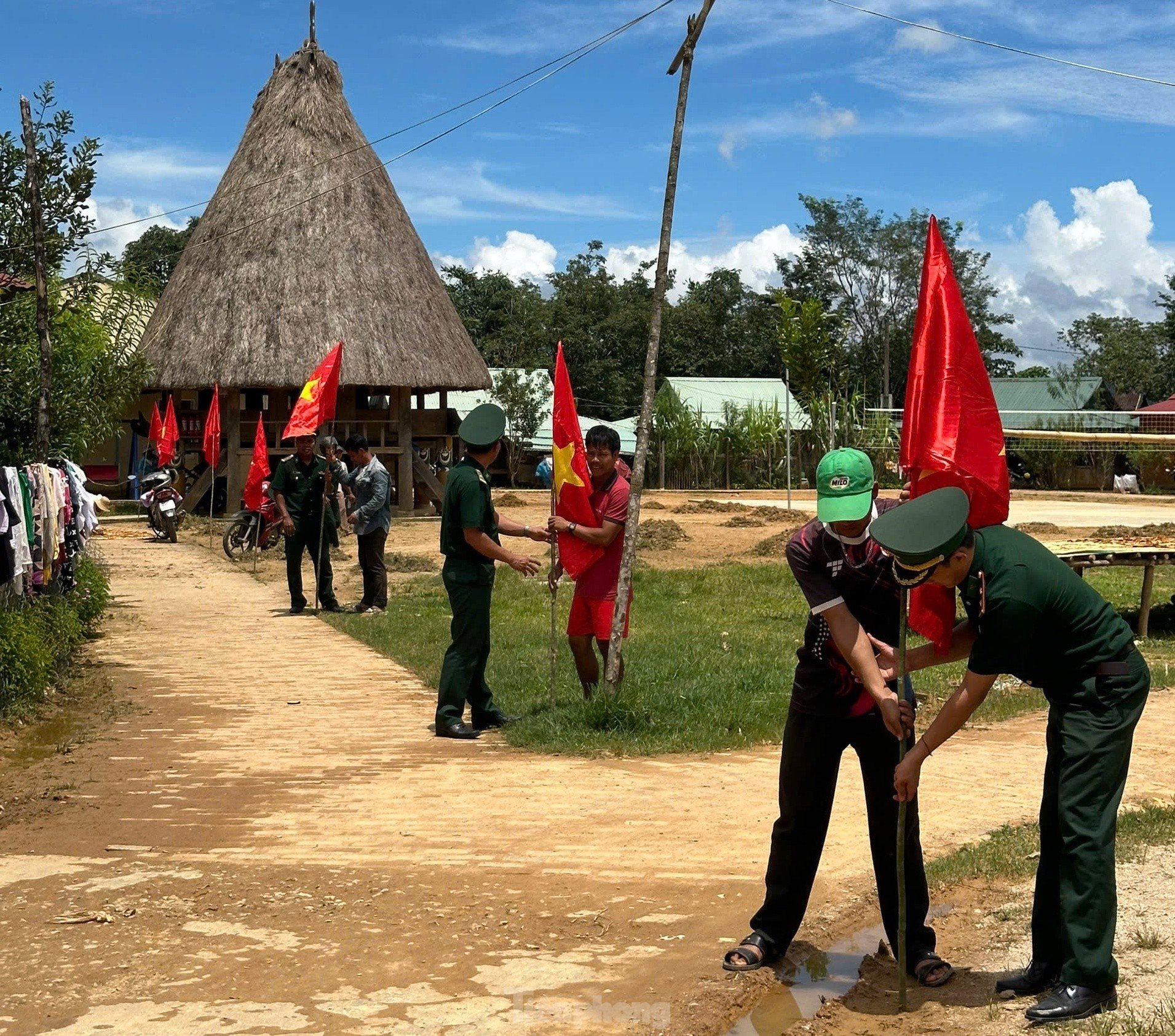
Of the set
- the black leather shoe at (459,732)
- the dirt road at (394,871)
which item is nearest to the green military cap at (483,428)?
the black leather shoe at (459,732)

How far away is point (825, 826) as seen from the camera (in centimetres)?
490

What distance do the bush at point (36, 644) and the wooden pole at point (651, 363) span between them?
389cm

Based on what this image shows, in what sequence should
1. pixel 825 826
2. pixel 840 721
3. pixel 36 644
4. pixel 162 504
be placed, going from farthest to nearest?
pixel 162 504, pixel 36 644, pixel 825 826, pixel 840 721

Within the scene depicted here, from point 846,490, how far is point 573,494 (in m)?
4.32

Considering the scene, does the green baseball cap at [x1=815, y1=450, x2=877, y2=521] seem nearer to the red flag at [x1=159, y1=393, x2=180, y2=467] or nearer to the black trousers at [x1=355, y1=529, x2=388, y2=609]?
the black trousers at [x1=355, y1=529, x2=388, y2=609]

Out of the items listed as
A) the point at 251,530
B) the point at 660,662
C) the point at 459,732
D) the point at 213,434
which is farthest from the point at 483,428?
the point at 213,434

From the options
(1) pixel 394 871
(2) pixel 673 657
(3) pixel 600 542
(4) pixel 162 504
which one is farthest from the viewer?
(4) pixel 162 504

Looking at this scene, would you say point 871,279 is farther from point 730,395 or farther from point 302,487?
point 302,487

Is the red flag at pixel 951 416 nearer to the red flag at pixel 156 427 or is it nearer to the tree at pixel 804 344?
the red flag at pixel 156 427

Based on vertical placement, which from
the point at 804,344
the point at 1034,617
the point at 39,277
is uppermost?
the point at 804,344

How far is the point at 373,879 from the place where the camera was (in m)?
5.82

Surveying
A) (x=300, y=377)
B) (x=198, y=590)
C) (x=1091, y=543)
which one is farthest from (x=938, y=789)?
(x=300, y=377)

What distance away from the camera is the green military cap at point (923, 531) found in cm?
404

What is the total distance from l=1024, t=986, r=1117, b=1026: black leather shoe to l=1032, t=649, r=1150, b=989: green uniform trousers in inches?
1.0
